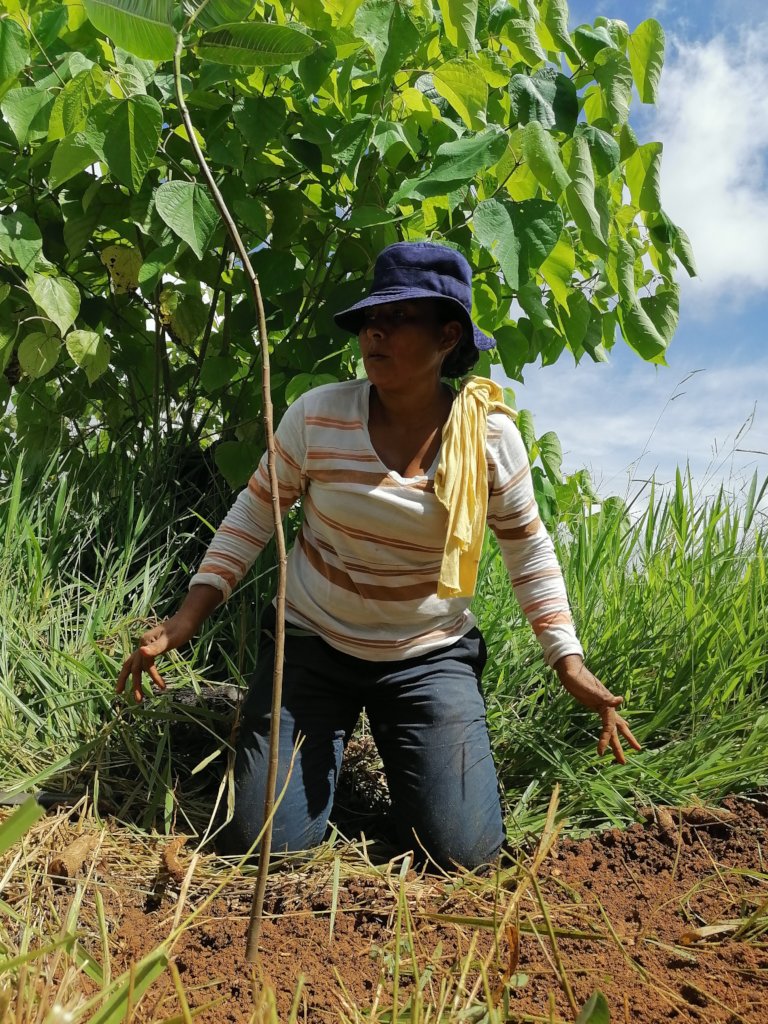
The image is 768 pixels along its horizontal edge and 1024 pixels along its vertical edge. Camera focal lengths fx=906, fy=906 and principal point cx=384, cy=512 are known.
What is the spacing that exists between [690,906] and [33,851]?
119 cm

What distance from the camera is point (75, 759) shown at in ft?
6.58

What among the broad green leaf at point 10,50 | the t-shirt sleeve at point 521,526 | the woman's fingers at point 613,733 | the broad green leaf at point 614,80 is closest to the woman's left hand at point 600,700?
the woman's fingers at point 613,733

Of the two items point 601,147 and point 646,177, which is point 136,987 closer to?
point 601,147

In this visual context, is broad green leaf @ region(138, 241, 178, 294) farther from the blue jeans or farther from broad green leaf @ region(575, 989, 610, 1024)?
broad green leaf @ region(575, 989, 610, 1024)

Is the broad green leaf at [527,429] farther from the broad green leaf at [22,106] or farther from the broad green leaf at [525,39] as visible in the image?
the broad green leaf at [22,106]

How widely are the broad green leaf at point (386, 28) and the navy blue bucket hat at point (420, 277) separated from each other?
1.26 feet

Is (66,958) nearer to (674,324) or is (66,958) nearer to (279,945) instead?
(279,945)

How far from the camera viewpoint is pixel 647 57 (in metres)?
2.11

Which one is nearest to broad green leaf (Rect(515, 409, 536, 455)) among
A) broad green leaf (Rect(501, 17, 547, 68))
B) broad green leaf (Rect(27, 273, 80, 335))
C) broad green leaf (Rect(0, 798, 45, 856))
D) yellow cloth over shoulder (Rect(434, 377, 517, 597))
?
yellow cloth over shoulder (Rect(434, 377, 517, 597))

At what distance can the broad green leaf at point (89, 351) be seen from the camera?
226 centimetres

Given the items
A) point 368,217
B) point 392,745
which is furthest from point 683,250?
point 392,745

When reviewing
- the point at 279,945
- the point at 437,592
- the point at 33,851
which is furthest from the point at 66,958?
the point at 437,592

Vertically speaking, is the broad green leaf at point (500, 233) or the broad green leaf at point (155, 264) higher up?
the broad green leaf at point (500, 233)

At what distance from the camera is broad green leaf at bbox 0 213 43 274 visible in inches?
83.4
